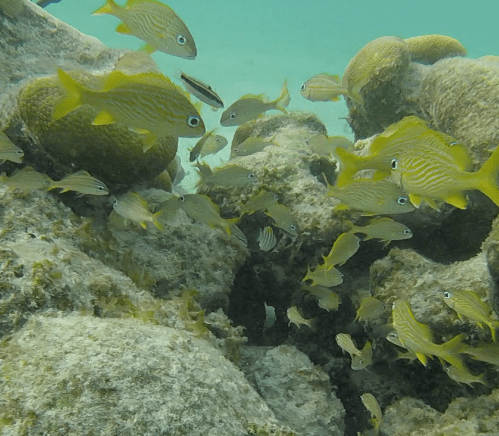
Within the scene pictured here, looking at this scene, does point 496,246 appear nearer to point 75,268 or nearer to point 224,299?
point 224,299

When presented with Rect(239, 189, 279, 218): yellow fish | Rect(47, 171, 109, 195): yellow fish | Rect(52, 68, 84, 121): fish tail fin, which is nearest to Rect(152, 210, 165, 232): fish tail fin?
Rect(47, 171, 109, 195): yellow fish

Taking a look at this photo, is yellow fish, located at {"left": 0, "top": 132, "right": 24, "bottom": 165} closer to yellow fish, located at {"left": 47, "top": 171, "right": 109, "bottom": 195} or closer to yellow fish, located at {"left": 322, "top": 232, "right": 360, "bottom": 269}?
yellow fish, located at {"left": 47, "top": 171, "right": 109, "bottom": 195}

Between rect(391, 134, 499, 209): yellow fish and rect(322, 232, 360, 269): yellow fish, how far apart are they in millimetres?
1255

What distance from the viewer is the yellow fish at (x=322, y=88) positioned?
5.28 meters

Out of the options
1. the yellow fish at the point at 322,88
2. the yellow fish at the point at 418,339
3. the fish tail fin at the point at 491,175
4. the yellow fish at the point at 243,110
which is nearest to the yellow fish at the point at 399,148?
the fish tail fin at the point at 491,175

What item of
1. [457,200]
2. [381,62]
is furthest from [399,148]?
[381,62]

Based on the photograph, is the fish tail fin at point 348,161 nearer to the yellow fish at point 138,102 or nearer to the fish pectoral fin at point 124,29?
the yellow fish at point 138,102

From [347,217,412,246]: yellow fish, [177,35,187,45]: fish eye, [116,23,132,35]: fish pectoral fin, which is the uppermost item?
[177,35,187,45]: fish eye

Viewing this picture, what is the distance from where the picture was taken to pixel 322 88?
5293 mm

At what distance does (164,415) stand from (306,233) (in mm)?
3137

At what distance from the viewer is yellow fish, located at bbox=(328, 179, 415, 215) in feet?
10.5

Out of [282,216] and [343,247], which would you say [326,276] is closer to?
[343,247]

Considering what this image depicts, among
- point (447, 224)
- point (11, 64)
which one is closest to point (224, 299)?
point (447, 224)

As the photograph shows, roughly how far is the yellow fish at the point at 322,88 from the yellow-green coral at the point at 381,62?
1046 mm
